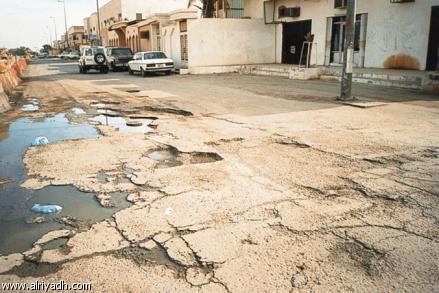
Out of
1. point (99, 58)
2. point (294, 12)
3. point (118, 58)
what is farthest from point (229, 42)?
point (99, 58)

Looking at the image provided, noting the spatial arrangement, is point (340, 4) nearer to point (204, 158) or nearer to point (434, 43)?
point (434, 43)

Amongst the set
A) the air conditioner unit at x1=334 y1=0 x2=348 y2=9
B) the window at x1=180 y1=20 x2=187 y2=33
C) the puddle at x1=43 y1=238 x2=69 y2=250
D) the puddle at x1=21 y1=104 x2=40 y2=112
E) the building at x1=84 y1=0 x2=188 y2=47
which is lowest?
the puddle at x1=43 y1=238 x2=69 y2=250

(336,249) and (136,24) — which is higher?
(136,24)

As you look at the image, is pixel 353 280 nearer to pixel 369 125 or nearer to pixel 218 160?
pixel 218 160

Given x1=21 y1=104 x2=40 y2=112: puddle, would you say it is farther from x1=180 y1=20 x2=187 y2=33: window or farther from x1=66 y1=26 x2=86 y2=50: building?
x1=66 y1=26 x2=86 y2=50: building

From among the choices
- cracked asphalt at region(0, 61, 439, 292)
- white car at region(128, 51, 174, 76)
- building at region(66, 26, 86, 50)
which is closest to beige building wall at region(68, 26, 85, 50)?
building at region(66, 26, 86, 50)

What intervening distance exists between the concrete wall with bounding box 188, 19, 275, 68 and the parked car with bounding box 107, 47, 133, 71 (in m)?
8.07

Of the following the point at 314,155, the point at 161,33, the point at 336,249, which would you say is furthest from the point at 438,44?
the point at 161,33

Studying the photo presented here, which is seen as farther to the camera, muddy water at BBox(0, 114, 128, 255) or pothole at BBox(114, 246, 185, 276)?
muddy water at BBox(0, 114, 128, 255)

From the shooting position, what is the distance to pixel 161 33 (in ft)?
108

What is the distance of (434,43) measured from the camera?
54.2 ft

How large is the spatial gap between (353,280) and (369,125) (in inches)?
234

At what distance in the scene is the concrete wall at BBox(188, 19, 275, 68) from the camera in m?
26.4

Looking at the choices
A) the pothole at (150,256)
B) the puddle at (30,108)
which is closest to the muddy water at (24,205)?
the pothole at (150,256)
